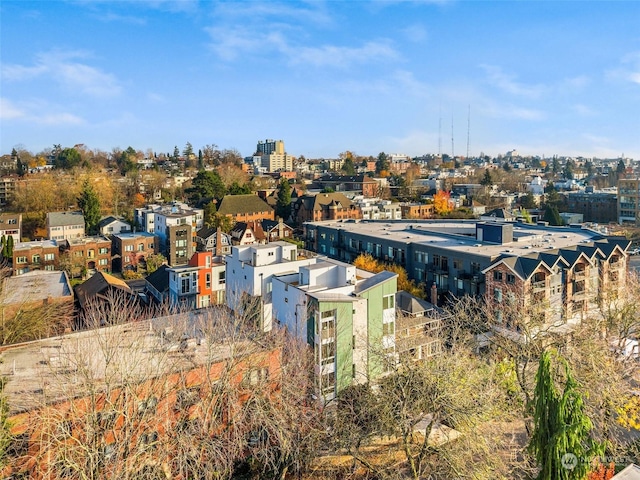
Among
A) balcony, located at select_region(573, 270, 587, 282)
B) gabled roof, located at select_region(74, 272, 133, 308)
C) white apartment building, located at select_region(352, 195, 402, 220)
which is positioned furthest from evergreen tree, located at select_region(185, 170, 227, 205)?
balcony, located at select_region(573, 270, 587, 282)

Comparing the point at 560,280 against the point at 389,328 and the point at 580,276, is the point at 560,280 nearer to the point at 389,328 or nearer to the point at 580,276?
the point at 580,276

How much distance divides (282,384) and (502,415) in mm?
6347

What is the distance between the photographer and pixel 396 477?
12734mm

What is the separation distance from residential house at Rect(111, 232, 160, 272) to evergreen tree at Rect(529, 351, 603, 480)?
34.0m

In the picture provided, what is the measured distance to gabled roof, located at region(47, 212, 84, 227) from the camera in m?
→ 42.0

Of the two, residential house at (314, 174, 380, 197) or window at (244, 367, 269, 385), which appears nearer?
window at (244, 367, 269, 385)

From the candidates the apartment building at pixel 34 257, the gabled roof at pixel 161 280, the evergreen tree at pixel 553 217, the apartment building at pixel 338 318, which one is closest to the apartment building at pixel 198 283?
the gabled roof at pixel 161 280

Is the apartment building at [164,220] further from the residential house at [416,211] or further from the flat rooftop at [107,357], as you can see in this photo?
the flat rooftop at [107,357]

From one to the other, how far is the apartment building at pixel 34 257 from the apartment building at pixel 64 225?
4.91 m

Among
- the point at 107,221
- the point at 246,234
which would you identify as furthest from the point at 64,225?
the point at 246,234

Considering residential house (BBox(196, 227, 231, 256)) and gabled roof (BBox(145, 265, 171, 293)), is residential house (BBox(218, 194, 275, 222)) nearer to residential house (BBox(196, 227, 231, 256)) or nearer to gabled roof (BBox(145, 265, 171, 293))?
residential house (BBox(196, 227, 231, 256))

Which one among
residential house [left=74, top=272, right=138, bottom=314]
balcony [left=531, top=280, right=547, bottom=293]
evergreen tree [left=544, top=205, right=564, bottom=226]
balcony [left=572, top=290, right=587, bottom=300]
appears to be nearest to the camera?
balcony [left=531, top=280, right=547, bottom=293]

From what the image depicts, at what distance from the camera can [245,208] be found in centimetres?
5112

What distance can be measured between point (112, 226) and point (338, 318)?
109 feet
